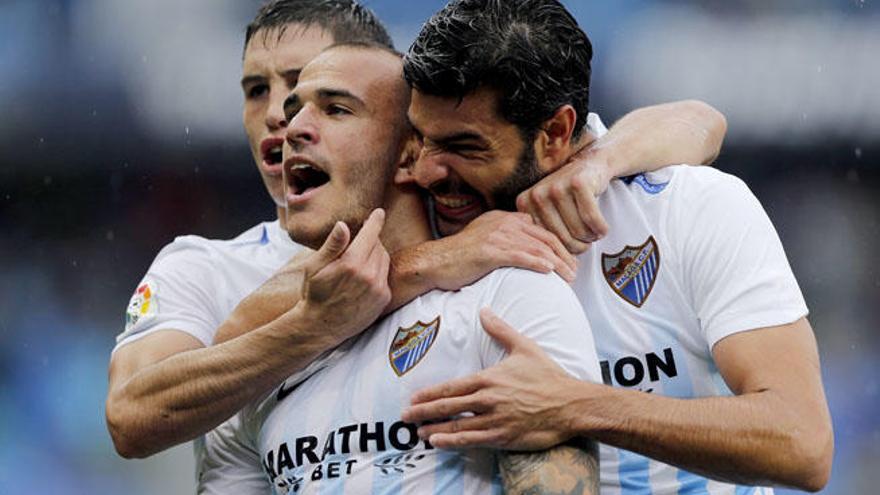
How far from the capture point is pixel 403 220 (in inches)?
118

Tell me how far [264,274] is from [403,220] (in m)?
0.71

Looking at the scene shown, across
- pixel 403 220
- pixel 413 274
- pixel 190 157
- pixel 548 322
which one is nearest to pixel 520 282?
pixel 548 322

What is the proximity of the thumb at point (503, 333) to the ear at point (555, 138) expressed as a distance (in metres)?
0.56

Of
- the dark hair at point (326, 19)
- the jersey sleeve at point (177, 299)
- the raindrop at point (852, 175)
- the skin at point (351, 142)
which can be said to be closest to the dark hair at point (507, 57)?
the skin at point (351, 142)

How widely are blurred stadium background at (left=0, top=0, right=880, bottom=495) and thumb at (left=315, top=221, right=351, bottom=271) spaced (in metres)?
4.21

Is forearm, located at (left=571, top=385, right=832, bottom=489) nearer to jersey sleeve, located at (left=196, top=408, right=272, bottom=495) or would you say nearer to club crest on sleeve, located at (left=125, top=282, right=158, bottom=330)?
jersey sleeve, located at (left=196, top=408, right=272, bottom=495)

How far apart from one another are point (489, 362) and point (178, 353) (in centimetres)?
85

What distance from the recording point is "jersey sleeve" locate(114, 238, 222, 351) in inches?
128

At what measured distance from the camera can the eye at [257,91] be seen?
154 inches

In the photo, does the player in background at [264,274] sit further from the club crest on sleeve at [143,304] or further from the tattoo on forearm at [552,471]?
the tattoo on forearm at [552,471]

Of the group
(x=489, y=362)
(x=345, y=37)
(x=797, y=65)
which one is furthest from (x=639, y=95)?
(x=489, y=362)

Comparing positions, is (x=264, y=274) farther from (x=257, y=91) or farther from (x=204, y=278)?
(x=257, y=91)

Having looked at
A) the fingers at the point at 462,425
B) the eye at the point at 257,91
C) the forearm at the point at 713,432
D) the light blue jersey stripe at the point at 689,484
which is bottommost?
the light blue jersey stripe at the point at 689,484

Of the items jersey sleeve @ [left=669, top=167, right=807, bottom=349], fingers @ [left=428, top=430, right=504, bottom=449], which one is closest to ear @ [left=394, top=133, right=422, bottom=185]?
jersey sleeve @ [left=669, top=167, right=807, bottom=349]
